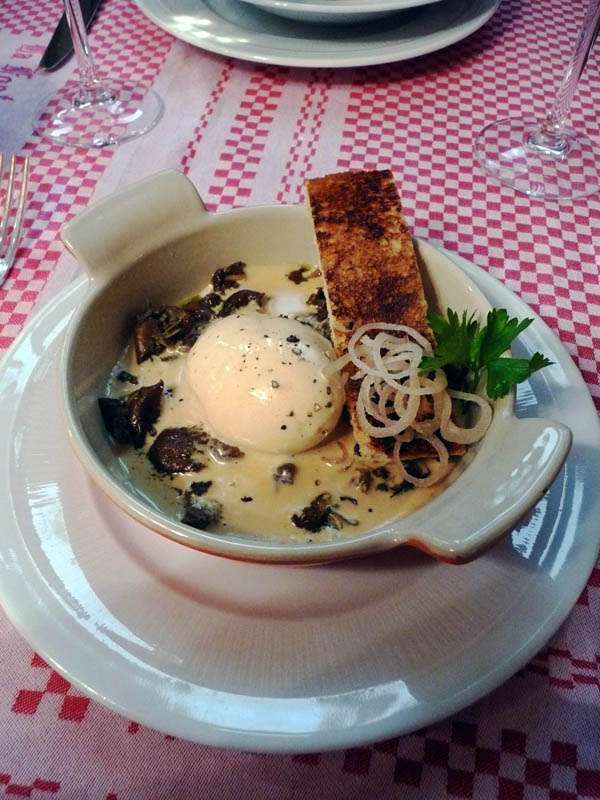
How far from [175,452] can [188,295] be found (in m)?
0.37

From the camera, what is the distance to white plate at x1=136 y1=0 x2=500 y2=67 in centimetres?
179

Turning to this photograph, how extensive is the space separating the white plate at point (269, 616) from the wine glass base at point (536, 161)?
0.89 meters

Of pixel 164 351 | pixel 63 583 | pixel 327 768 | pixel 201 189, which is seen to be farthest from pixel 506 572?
pixel 201 189

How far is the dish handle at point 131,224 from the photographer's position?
3.48 ft

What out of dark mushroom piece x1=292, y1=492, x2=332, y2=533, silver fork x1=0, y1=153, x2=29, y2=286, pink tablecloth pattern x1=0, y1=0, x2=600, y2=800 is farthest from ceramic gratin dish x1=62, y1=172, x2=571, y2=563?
silver fork x1=0, y1=153, x2=29, y2=286

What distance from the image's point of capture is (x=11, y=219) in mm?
1534

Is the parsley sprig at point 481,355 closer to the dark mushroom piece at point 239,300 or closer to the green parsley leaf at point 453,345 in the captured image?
the green parsley leaf at point 453,345

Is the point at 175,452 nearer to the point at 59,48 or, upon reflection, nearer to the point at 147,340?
the point at 147,340

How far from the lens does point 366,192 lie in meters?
1.27

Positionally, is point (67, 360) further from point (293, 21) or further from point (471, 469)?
point (293, 21)

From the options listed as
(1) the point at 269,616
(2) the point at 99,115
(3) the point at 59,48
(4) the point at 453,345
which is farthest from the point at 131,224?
(3) the point at 59,48

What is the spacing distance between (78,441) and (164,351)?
1.21 ft

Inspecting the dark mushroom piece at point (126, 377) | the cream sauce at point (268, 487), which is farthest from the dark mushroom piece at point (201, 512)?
the dark mushroom piece at point (126, 377)

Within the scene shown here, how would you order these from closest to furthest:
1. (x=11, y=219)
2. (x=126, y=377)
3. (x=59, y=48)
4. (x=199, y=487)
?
(x=199, y=487) → (x=126, y=377) → (x=11, y=219) → (x=59, y=48)
